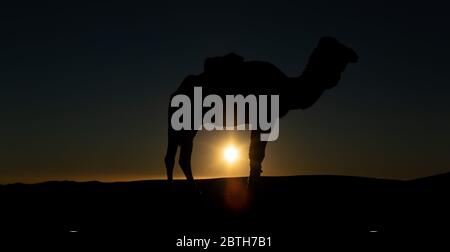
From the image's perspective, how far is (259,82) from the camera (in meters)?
16.4

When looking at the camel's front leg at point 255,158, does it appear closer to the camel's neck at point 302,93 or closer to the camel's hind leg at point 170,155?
the camel's neck at point 302,93

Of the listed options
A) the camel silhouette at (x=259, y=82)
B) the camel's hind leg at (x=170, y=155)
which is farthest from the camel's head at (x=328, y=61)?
the camel's hind leg at (x=170, y=155)

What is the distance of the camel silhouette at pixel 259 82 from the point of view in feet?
53.1

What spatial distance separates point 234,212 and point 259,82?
3728 millimetres

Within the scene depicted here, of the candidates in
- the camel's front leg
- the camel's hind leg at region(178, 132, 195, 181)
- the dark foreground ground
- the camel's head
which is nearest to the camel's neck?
the camel's head

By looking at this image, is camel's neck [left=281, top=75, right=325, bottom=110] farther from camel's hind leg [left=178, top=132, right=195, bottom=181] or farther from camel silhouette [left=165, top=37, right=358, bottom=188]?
camel's hind leg [left=178, top=132, right=195, bottom=181]

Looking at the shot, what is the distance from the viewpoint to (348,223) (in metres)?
12.9

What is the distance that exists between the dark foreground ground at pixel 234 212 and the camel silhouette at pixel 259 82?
38.6 inches

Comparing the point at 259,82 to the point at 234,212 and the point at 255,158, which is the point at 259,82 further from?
the point at 234,212

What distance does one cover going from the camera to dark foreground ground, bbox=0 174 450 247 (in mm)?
12289
